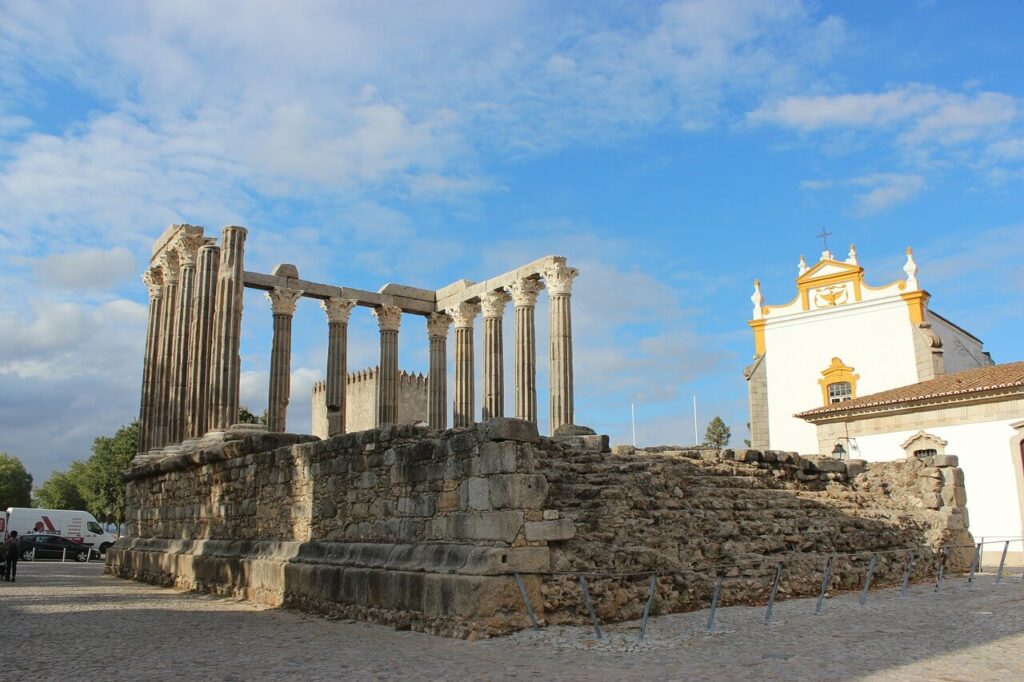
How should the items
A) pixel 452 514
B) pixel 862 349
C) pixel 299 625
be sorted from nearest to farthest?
pixel 452 514 < pixel 299 625 < pixel 862 349

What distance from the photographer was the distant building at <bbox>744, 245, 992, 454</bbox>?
95.1 feet

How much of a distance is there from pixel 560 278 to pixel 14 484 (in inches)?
2337

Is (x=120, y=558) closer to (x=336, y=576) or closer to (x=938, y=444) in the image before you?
(x=336, y=576)

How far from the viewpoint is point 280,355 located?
2480 centimetres

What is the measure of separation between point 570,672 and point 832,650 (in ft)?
8.02

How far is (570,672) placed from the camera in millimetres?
6520

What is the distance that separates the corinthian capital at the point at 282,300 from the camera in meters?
25.4

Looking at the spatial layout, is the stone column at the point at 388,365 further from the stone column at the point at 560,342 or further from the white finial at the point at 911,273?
the white finial at the point at 911,273

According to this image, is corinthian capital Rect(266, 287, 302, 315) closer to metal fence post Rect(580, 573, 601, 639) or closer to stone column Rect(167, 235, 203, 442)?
stone column Rect(167, 235, 203, 442)

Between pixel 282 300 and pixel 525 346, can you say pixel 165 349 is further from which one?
pixel 525 346

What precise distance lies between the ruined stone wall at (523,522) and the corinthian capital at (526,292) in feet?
37.3

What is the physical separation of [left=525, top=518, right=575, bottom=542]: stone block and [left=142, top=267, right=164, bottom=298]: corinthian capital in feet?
58.4

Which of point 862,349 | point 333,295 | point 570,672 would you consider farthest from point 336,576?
point 862,349

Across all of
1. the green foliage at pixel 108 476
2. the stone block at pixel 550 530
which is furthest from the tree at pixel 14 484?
the stone block at pixel 550 530
